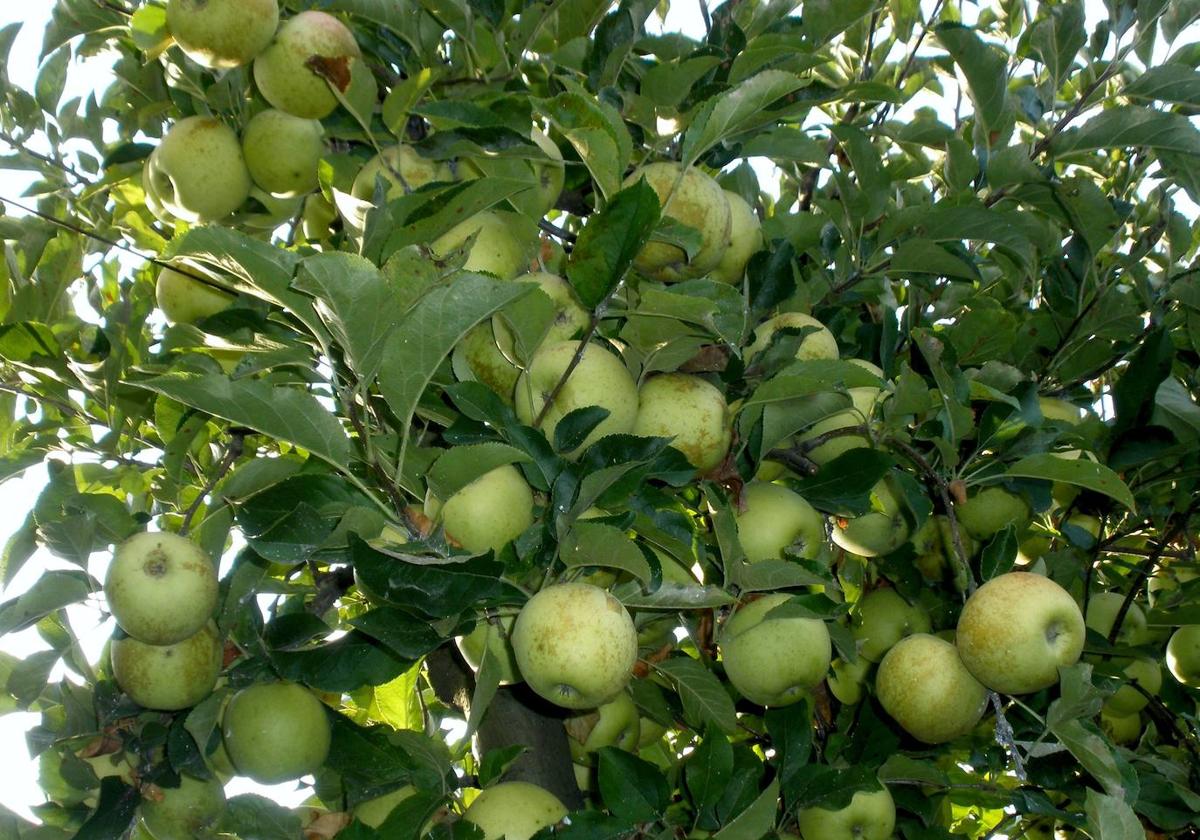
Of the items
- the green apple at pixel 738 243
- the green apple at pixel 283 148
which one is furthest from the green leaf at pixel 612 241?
the green apple at pixel 283 148

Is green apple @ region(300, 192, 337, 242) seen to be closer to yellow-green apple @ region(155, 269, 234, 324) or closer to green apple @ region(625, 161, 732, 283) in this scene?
yellow-green apple @ region(155, 269, 234, 324)

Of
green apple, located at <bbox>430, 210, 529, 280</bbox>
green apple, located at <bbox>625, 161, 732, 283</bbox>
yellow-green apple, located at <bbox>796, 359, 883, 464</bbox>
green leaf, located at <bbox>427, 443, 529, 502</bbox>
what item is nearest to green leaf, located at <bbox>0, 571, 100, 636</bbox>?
green leaf, located at <bbox>427, 443, 529, 502</bbox>

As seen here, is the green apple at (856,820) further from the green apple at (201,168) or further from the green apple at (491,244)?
the green apple at (201,168)

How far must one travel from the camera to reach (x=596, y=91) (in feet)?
6.62

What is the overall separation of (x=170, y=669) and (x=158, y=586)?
0.24 m

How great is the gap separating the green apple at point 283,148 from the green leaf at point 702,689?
3.88ft

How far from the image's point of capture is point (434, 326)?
1.39m

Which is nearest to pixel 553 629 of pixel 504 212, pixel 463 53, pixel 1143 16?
pixel 504 212

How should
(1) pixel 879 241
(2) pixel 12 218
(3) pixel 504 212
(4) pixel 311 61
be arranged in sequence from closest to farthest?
1. (3) pixel 504 212
2. (4) pixel 311 61
3. (1) pixel 879 241
4. (2) pixel 12 218

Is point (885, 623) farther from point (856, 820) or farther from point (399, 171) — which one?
point (399, 171)

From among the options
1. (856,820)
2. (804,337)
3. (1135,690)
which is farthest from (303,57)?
(1135,690)

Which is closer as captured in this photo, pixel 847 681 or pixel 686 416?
pixel 686 416

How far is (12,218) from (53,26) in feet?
1.46

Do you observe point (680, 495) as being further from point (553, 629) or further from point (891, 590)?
point (553, 629)
